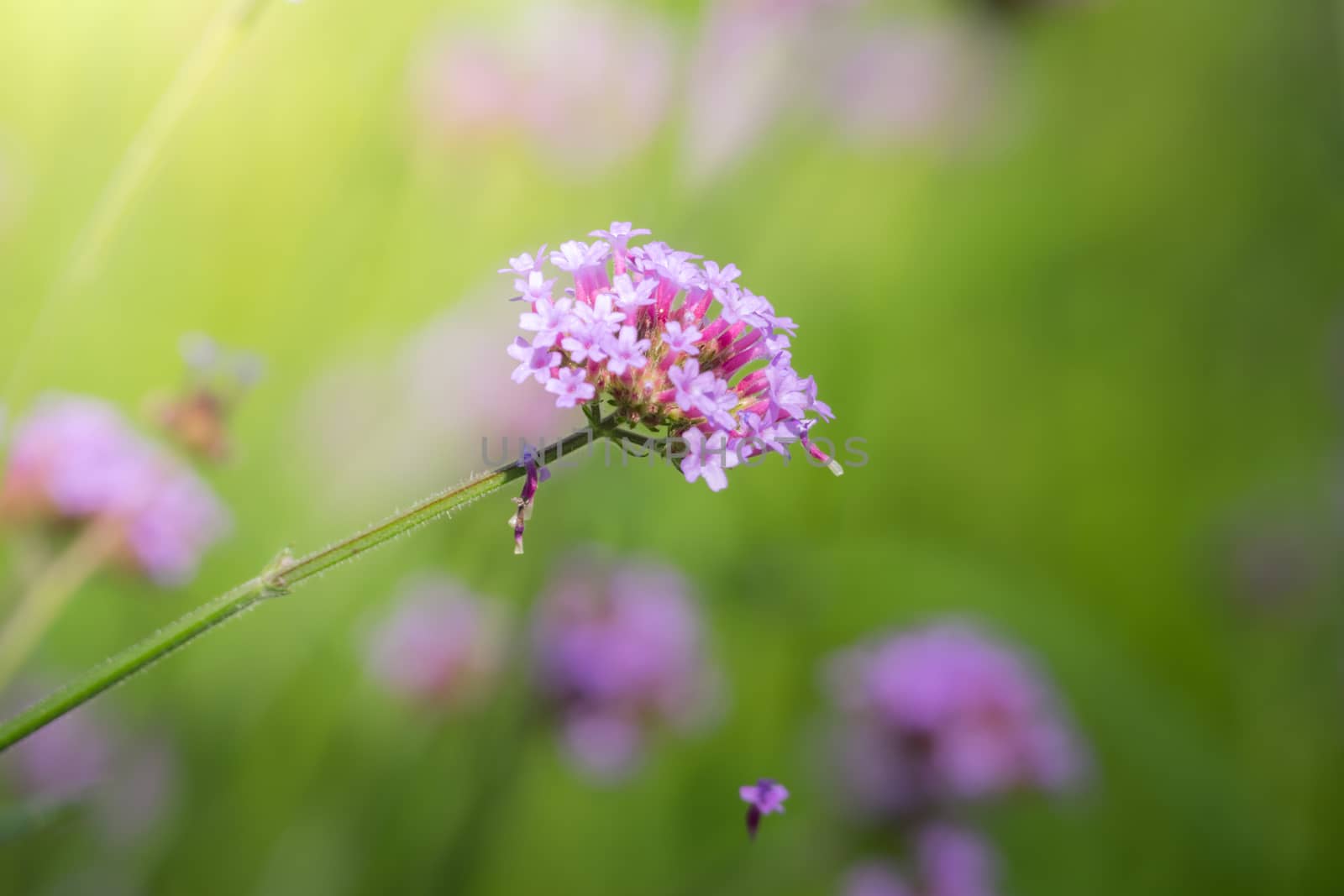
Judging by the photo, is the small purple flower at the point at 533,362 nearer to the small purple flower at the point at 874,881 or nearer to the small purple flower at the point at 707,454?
the small purple flower at the point at 707,454

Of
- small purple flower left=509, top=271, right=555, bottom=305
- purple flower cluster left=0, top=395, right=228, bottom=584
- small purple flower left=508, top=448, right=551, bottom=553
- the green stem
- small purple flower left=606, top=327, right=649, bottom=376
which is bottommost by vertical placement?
the green stem

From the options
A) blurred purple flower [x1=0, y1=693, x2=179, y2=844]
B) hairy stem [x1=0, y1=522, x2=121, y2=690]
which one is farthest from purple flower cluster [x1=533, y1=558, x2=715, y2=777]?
hairy stem [x1=0, y1=522, x2=121, y2=690]

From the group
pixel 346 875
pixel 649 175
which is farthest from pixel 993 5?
pixel 346 875

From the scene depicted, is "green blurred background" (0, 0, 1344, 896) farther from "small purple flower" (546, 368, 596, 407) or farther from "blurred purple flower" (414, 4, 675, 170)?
"small purple flower" (546, 368, 596, 407)

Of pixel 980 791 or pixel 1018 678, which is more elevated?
pixel 1018 678

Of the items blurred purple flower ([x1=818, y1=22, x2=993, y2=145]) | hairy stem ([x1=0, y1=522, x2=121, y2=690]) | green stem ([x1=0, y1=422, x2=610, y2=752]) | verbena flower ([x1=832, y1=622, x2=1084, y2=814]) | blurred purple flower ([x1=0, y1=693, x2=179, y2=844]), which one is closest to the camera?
green stem ([x1=0, y1=422, x2=610, y2=752])

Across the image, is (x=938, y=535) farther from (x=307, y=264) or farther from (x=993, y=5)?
(x=307, y=264)

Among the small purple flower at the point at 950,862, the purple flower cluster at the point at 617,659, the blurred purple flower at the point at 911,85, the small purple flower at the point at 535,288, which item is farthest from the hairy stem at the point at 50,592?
the blurred purple flower at the point at 911,85
